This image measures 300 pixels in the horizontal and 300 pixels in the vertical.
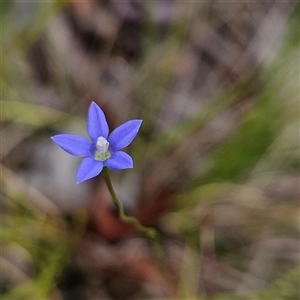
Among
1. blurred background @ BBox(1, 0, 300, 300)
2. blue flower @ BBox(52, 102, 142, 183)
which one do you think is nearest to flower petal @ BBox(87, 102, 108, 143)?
blue flower @ BBox(52, 102, 142, 183)

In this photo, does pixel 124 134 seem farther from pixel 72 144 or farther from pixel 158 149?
pixel 158 149

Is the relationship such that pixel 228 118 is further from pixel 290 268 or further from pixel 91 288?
pixel 91 288

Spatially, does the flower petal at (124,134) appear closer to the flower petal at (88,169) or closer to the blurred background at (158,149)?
the flower petal at (88,169)

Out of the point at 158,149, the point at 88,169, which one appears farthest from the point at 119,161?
the point at 158,149

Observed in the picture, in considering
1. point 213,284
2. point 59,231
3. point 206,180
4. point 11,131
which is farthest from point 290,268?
point 11,131

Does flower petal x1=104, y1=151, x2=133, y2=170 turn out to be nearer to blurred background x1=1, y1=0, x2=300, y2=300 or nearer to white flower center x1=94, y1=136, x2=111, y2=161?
white flower center x1=94, y1=136, x2=111, y2=161

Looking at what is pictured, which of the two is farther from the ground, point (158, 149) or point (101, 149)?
point (158, 149)

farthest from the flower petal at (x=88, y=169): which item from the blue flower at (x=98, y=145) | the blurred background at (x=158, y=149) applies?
the blurred background at (x=158, y=149)
